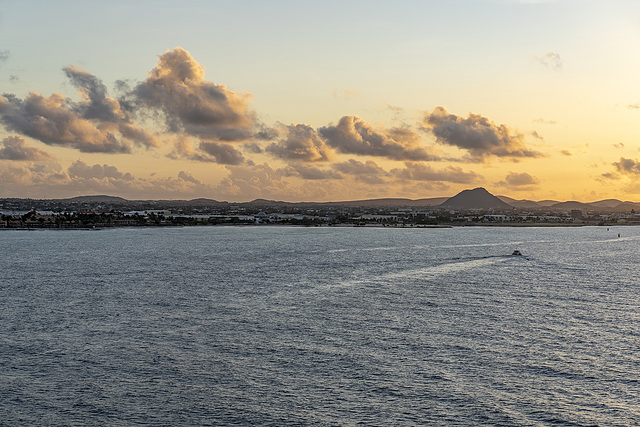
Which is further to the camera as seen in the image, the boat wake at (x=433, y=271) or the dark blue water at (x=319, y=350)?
the boat wake at (x=433, y=271)

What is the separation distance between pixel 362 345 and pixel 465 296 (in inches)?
1311

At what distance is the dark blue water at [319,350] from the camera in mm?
39406

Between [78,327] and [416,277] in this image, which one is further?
[416,277]

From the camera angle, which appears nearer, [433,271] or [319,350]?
[319,350]

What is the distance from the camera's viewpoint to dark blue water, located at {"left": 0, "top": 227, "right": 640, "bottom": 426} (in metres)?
39.4

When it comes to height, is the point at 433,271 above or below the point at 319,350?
above

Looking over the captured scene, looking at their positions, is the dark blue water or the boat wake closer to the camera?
the dark blue water

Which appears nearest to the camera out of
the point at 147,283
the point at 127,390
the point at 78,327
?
the point at 127,390

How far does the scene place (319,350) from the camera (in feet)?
172

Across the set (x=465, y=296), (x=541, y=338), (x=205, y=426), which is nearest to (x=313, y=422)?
(x=205, y=426)

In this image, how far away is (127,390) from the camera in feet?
141

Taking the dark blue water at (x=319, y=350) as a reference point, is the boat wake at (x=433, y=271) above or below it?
above

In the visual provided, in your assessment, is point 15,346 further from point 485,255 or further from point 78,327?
point 485,255

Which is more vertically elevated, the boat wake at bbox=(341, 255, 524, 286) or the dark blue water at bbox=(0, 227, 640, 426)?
the boat wake at bbox=(341, 255, 524, 286)
